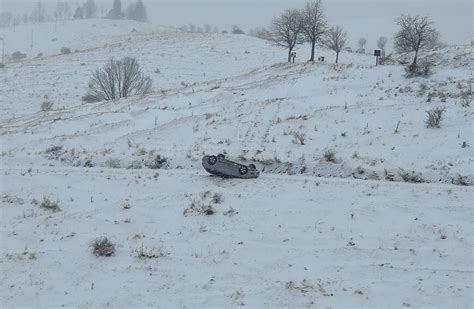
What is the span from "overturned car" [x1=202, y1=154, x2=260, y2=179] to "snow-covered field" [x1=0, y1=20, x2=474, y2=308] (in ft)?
1.02

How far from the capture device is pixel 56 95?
4681 cm

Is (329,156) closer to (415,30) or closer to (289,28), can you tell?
(415,30)

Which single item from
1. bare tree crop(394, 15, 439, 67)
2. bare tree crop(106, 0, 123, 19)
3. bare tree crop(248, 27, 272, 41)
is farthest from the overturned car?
bare tree crop(106, 0, 123, 19)

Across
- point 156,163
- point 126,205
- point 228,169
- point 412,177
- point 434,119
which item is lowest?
point 126,205

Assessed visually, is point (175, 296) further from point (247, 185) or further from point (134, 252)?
point (247, 185)

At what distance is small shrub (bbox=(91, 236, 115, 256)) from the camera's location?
10.1m

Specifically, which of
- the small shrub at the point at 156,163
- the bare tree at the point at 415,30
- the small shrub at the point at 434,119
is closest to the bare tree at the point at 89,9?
the bare tree at the point at 415,30

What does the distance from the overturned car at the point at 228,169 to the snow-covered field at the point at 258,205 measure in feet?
1.02

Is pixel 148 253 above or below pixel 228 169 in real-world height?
below

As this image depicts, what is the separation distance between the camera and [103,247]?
10.2 m

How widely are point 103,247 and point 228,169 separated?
5449 millimetres

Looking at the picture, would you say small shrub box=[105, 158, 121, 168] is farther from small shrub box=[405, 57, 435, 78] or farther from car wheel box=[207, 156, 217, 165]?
small shrub box=[405, 57, 435, 78]

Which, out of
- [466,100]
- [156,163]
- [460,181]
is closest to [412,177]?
[460,181]

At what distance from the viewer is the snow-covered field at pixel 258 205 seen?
8875 mm
